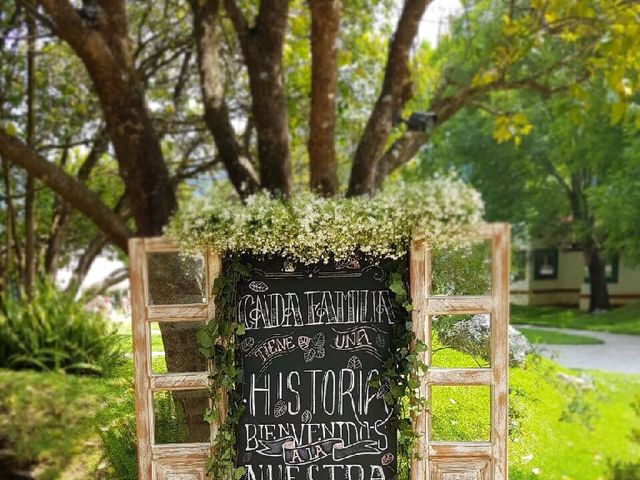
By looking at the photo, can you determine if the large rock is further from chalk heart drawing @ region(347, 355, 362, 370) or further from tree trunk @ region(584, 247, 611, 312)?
tree trunk @ region(584, 247, 611, 312)

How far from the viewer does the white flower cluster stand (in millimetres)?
2611

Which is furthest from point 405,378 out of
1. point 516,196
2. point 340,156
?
point 516,196

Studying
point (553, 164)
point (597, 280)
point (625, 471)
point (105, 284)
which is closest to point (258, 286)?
point (625, 471)

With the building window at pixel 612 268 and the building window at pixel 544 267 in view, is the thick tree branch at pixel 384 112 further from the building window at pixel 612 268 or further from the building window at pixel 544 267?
the building window at pixel 612 268

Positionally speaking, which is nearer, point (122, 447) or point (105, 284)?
point (122, 447)

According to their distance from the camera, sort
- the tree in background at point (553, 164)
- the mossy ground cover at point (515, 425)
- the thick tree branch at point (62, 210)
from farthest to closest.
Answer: the thick tree branch at point (62, 210) < the tree in background at point (553, 164) < the mossy ground cover at point (515, 425)

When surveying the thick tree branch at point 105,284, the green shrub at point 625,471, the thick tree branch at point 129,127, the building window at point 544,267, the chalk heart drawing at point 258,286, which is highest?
the thick tree branch at point 129,127

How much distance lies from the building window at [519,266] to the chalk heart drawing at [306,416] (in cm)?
342

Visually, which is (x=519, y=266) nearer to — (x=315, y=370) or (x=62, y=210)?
(x=315, y=370)

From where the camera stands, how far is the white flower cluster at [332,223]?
2611 millimetres

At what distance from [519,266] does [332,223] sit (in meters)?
4.50

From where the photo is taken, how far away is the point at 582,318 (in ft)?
19.2

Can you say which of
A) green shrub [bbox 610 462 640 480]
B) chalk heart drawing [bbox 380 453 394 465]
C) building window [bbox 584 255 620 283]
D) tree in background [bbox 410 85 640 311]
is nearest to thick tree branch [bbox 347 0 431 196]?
tree in background [bbox 410 85 640 311]

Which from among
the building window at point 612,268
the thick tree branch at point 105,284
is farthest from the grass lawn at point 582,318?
the thick tree branch at point 105,284
